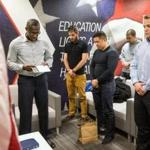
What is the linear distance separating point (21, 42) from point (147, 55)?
1532mm

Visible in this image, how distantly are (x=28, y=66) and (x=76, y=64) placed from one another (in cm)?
154

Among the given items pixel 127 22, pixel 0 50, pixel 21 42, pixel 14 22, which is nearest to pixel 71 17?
pixel 14 22

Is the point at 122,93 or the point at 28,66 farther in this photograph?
the point at 122,93

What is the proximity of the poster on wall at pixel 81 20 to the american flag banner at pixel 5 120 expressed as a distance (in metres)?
4.55

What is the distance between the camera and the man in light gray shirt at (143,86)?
2596 mm

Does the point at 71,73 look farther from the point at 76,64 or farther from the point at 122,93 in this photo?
the point at 122,93

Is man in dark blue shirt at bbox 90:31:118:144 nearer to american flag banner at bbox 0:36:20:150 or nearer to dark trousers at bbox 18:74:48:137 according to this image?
dark trousers at bbox 18:74:48:137

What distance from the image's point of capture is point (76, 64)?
454cm

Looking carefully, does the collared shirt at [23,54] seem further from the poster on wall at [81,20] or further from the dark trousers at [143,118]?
the poster on wall at [81,20]

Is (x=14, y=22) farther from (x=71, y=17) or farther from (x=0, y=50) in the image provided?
(x=0, y=50)

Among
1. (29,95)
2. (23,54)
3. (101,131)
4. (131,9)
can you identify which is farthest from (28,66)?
(131,9)

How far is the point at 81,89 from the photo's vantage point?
4512 mm

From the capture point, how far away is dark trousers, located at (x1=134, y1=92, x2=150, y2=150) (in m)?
2.70

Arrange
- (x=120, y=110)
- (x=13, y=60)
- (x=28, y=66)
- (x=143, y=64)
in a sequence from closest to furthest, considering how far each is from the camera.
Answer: (x=143, y=64) < (x=28, y=66) < (x=13, y=60) < (x=120, y=110)
